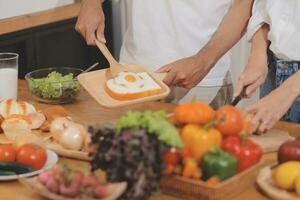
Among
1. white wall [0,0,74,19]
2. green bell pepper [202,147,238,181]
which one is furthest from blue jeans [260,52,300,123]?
white wall [0,0,74,19]

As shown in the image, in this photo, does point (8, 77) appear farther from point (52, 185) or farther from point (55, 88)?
point (52, 185)

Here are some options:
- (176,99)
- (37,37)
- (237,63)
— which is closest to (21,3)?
(37,37)

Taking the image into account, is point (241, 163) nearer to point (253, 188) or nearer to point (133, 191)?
point (253, 188)

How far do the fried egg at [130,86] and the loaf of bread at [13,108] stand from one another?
0.26 metres

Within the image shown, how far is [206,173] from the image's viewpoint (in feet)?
4.33

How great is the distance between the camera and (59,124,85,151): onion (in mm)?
1597

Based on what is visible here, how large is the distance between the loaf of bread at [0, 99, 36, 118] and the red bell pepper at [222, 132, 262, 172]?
0.74m

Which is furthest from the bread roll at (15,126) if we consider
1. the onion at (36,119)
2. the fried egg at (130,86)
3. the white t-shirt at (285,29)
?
the white t-shirt at (285,29)

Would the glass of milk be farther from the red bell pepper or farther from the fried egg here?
the red bell pepper

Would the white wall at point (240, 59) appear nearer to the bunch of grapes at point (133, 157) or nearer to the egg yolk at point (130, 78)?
the egg yolk at point (130, 78)

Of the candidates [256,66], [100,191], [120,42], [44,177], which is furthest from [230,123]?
[120,42]

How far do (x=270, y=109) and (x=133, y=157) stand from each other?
2.05 ft

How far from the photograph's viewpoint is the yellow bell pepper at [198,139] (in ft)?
4.23

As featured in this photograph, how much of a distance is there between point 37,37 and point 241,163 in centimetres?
173
